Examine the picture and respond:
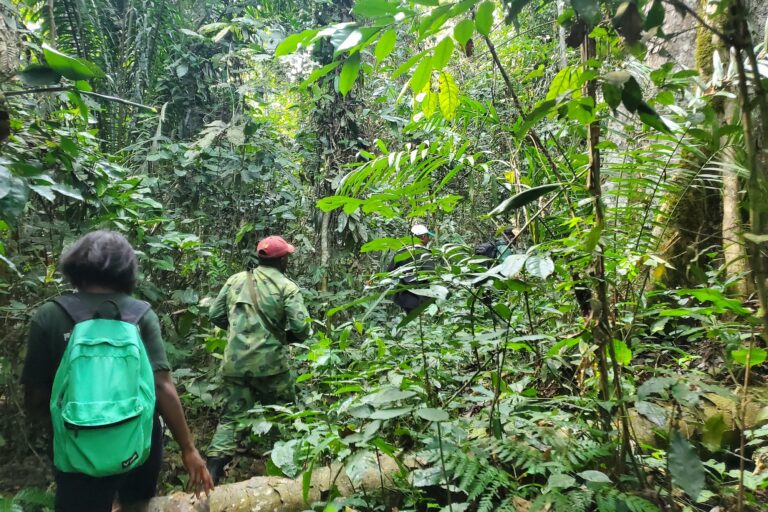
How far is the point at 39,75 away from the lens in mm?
1534

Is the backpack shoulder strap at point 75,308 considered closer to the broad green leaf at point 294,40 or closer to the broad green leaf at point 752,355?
the broad green leaf at point 294,40

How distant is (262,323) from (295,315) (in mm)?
282

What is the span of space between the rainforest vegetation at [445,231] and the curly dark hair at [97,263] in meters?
0.27

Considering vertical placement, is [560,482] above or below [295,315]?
above

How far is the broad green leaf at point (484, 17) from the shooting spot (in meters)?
1.21

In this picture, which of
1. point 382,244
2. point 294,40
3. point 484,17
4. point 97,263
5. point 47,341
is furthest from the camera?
point 97,263

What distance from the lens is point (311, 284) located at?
22.1ft

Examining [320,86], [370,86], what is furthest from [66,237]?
[370,86]

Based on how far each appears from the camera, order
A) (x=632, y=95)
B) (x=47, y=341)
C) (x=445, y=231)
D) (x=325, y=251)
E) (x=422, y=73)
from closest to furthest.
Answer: (x=632, y=95) → (x=422, y=73) → (x=47, y=341) → (x=325, y=251) → (x=445, y=231)

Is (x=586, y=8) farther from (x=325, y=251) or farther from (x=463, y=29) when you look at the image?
(x=325, y=251)

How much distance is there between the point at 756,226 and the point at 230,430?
3743 mm

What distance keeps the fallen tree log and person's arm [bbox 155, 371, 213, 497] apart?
0.07 metres

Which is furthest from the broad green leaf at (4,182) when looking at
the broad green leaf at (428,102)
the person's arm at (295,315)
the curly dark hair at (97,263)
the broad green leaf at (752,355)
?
the person's arm at (295,315)

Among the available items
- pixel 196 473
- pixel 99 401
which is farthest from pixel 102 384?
pixel 196 473
